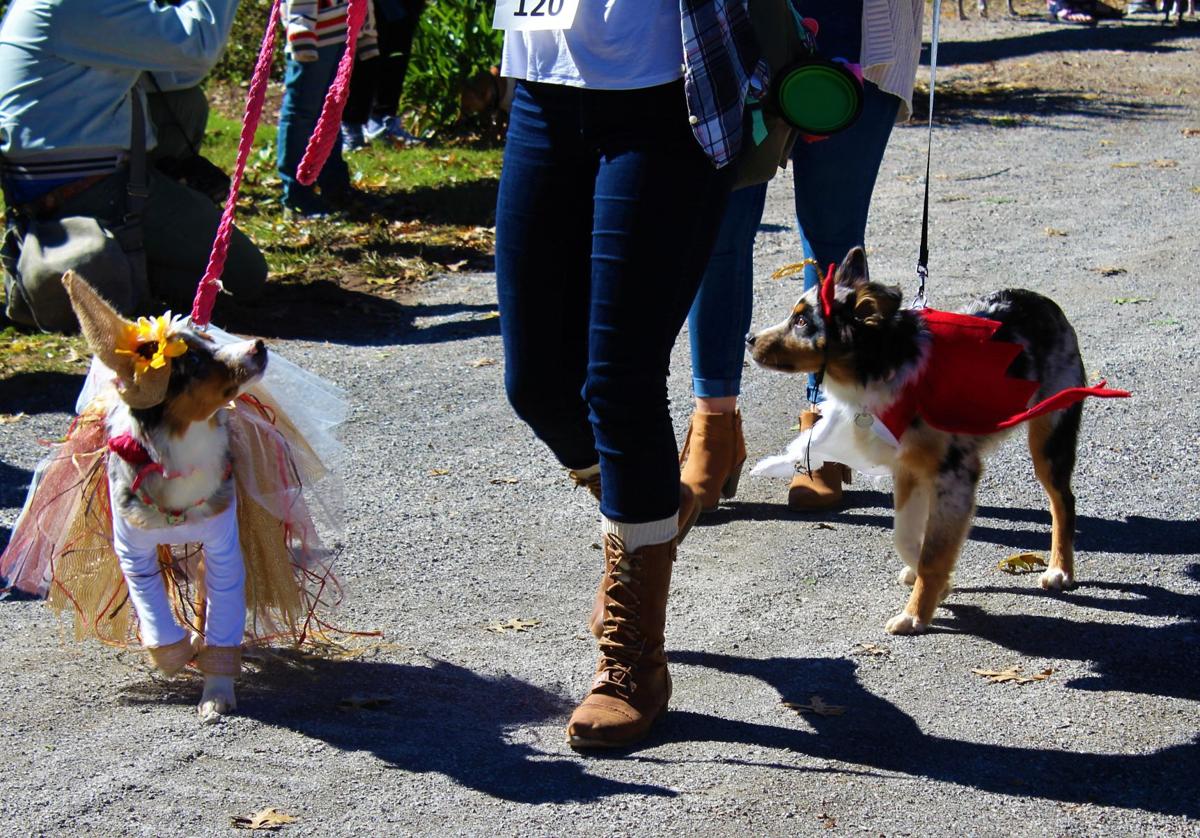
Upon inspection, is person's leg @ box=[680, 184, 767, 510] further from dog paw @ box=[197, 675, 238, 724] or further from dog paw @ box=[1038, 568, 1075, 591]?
dog paw @ box=[197, 675, 238, 724]

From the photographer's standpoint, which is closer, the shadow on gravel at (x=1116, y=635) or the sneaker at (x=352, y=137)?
the shadow on gravel at (x=1116, y=635)

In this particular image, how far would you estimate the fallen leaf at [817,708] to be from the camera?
362 centimetres

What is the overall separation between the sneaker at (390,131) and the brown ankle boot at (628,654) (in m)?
8.98

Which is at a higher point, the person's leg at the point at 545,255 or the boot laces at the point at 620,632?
the person's leg at the point at 545,255

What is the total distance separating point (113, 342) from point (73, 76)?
410 cm

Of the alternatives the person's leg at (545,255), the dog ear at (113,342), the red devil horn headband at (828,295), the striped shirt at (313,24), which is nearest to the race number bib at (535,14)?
the person's leg at (545,255)

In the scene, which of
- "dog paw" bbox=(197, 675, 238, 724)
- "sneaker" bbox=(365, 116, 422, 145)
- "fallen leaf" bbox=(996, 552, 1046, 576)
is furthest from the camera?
"sneaker" bbox=(365, 116, 422, 145)

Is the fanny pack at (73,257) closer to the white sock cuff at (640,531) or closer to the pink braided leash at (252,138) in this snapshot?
the pink braided leash at (252,138)

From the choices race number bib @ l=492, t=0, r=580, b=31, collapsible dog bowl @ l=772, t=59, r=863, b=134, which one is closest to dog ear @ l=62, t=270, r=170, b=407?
→ race number bib @ l=492, t=0, r=580, b=31

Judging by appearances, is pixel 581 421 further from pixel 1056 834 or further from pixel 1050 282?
pixel 1050 282

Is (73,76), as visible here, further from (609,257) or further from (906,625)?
(906,625)

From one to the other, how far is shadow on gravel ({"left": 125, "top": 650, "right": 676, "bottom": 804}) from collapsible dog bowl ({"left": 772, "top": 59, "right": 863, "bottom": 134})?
161 centimetres

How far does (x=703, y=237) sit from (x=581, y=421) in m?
0.61

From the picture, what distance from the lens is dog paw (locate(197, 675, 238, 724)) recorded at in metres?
3.57
